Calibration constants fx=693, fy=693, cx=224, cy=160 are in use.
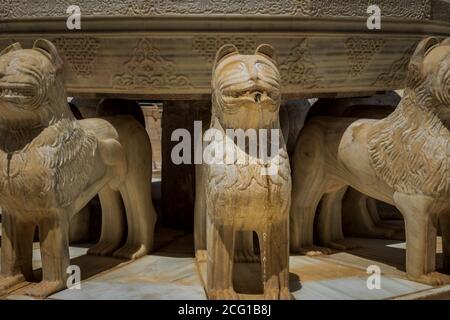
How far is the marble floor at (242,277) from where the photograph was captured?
4180 millimetres

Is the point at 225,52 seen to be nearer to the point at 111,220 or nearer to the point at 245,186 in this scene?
the point at 245,186

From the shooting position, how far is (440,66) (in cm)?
419

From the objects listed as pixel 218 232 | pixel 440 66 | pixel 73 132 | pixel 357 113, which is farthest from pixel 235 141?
pixel 357 113

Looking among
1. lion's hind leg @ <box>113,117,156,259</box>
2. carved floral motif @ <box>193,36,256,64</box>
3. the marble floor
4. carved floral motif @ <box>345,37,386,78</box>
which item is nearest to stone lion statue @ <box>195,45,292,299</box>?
the marble floor

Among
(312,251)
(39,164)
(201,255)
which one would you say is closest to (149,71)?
(39,164)

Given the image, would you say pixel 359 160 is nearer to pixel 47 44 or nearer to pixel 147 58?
pixel 147 58

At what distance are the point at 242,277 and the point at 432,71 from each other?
178 centimetres

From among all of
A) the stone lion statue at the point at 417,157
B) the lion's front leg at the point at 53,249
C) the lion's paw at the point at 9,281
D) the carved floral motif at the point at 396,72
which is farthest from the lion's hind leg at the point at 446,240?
the lion's paw at the point at 9,281

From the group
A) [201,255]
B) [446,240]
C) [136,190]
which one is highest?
[136,190]

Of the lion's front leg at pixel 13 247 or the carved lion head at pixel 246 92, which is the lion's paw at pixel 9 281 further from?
the carved lion head at pixel 246 92

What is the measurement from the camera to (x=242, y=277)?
15.0 ft

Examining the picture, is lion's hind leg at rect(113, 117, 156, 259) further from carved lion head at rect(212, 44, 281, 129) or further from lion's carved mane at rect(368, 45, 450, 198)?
lion's carved mane at rect(368, 45, 450, 198)

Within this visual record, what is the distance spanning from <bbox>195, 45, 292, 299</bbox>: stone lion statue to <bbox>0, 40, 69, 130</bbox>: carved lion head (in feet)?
3.14

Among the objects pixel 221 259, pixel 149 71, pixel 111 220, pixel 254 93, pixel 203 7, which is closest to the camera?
pixel 254 93
